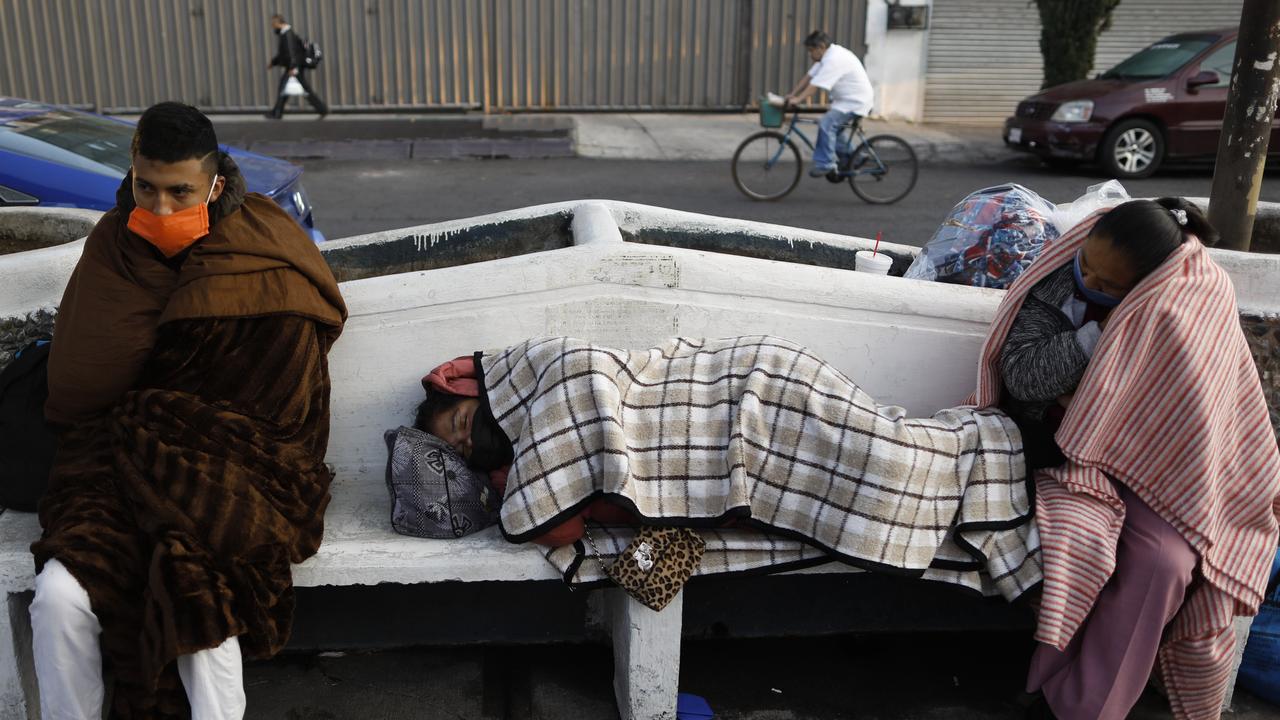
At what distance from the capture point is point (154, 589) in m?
2.35

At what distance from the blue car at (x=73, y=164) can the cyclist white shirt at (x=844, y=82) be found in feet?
18.2

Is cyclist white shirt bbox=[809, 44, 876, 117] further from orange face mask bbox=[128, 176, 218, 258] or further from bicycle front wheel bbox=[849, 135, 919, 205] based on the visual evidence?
orange face mask bbox=[128, 176, 218, 258]

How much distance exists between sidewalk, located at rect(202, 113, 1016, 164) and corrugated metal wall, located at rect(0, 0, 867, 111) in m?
0.37

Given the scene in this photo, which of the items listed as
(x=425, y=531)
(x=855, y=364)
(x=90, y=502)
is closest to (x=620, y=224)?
(x=855, y=364)

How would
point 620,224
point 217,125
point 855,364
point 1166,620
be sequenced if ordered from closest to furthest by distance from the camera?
point 1166,620 → point 855,364 → point 620,224 → point 217,125

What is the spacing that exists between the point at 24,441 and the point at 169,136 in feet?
2.92

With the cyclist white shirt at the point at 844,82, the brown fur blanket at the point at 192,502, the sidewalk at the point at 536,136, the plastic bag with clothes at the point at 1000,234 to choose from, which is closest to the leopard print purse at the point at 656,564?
the brown fur blanket at the point at 192,502

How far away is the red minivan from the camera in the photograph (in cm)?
1100

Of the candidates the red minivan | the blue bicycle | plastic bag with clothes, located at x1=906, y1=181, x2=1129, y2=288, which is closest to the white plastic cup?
plastic bag with clothes, located at x1=906, y1=181, x2=1129, y2=288

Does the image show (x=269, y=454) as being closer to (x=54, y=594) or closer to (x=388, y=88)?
(x=54, y=594)

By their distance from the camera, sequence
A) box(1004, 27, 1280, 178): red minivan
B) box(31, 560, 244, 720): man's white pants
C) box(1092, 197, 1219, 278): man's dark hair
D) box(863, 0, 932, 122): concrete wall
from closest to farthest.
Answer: box(31, 560, 244, 720): man's white pants
box(1092, 197, 1219, 278): man's dark hair
box(1004, 27, 1280, 178): red minivan
box(863, 0, 932, 122): concrete wall

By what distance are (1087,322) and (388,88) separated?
13531mm

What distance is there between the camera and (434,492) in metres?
2.79

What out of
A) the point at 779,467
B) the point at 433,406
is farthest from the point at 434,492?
the point at 779,467
